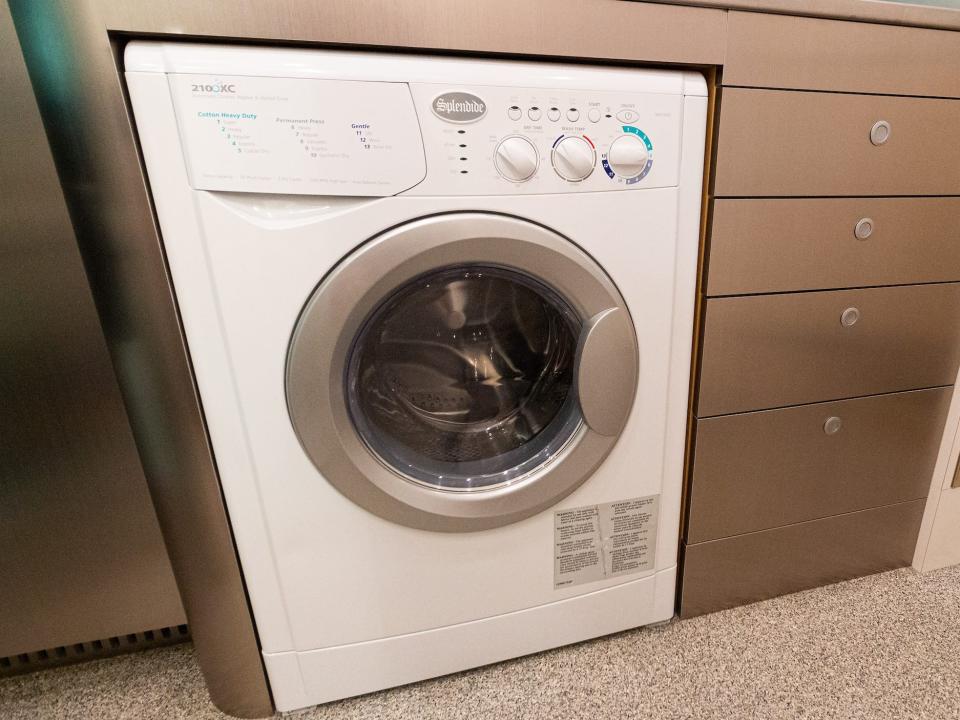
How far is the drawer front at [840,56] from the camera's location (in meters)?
0.65

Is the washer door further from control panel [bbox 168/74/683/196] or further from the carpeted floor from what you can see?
the carpeted floor

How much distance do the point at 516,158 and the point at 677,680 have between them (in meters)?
0.88

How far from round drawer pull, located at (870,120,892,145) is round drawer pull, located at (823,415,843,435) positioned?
449 millimetres

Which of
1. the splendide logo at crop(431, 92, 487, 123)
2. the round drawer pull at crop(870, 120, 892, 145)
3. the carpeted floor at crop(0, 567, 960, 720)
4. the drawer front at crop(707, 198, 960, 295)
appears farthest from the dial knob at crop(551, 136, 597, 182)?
the carpeted floor at crop(0, 567, 960, 720)

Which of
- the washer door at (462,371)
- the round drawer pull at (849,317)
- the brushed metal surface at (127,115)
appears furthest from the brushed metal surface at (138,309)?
the round drawer pull at (849,317)

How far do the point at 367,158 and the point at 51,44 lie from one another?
0.32 metres

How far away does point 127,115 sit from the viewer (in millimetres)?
509

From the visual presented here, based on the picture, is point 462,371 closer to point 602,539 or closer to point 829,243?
point 602,539

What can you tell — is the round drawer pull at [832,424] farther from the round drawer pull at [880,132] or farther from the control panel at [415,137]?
the control panel at [415,137]

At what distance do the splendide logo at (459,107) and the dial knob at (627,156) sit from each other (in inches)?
6.9

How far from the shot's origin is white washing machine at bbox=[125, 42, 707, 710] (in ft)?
1.78

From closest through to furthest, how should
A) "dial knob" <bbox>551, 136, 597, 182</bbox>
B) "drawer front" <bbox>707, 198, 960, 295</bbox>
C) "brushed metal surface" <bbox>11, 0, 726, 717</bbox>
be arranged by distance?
"brushed metal surface" <bbox>11, 0, 726, 717</bbox> < "dial knob" <bbox>551, 136, 597, 182</bbox> < "drawer front" <bbox>707, 198, 960, 295</bbox>

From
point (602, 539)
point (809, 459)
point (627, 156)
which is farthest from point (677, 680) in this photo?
point (627, 156)

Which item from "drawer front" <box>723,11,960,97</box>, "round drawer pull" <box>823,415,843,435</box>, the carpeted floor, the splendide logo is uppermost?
"drawer front" <box>723,11,960,97</box>
